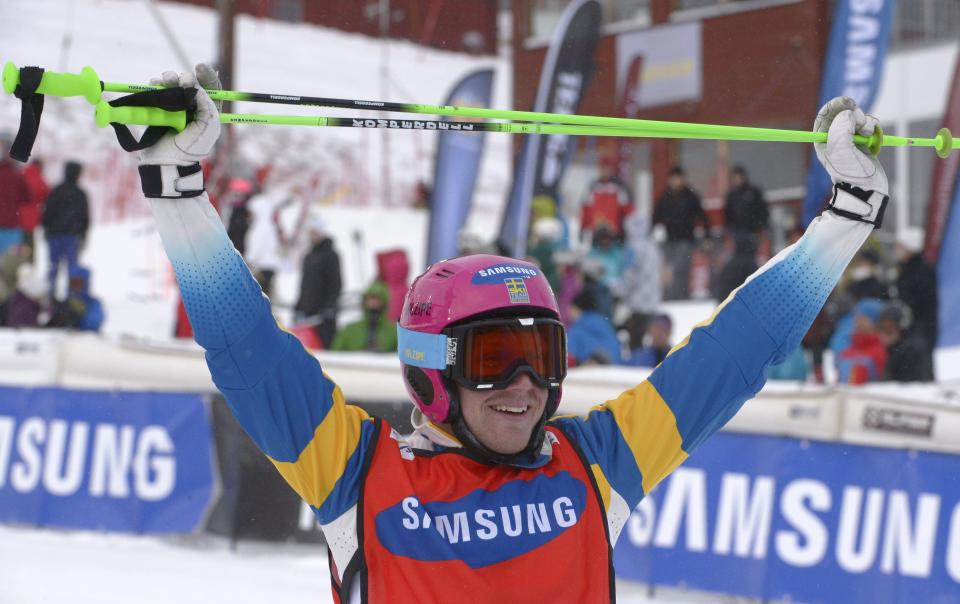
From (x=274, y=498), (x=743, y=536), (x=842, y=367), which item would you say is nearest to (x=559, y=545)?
(x=743, y=536)

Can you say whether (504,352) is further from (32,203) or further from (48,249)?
(32,203)

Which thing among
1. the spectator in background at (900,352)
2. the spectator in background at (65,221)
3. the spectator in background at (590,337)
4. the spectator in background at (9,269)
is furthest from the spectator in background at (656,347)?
the spectator in background at (9,269)

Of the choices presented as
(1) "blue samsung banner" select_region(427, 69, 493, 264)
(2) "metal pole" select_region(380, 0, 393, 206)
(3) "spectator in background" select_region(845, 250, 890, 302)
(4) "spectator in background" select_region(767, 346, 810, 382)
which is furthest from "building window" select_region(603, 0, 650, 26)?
(4) "spectator in background" select_region(767, 346, 810, 382)

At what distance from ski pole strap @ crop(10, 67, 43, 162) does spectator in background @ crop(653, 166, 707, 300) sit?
10507mm

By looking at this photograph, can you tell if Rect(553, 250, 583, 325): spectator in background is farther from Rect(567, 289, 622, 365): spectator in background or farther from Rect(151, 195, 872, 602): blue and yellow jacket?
Rect(151, 195, 872, 602): blue and yellow jacket

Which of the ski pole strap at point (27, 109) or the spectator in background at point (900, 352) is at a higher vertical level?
the ski pole strap at point (27, 109)

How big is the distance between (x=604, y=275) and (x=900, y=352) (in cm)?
244

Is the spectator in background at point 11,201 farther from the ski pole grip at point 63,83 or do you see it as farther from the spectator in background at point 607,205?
the ski pole grip at point 63,83

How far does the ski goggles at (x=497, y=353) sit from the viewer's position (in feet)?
9.11

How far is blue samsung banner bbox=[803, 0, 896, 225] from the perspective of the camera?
12.6 meters

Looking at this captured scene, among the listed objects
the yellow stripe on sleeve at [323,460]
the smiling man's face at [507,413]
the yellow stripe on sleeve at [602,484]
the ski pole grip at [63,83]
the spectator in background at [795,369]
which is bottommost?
the spectator in background at [795,369]

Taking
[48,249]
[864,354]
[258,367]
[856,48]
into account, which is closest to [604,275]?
[864,354]

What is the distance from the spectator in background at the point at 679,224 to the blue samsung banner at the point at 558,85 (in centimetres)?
123

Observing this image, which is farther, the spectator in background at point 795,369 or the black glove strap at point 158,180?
the spectator in background at point 795,369
